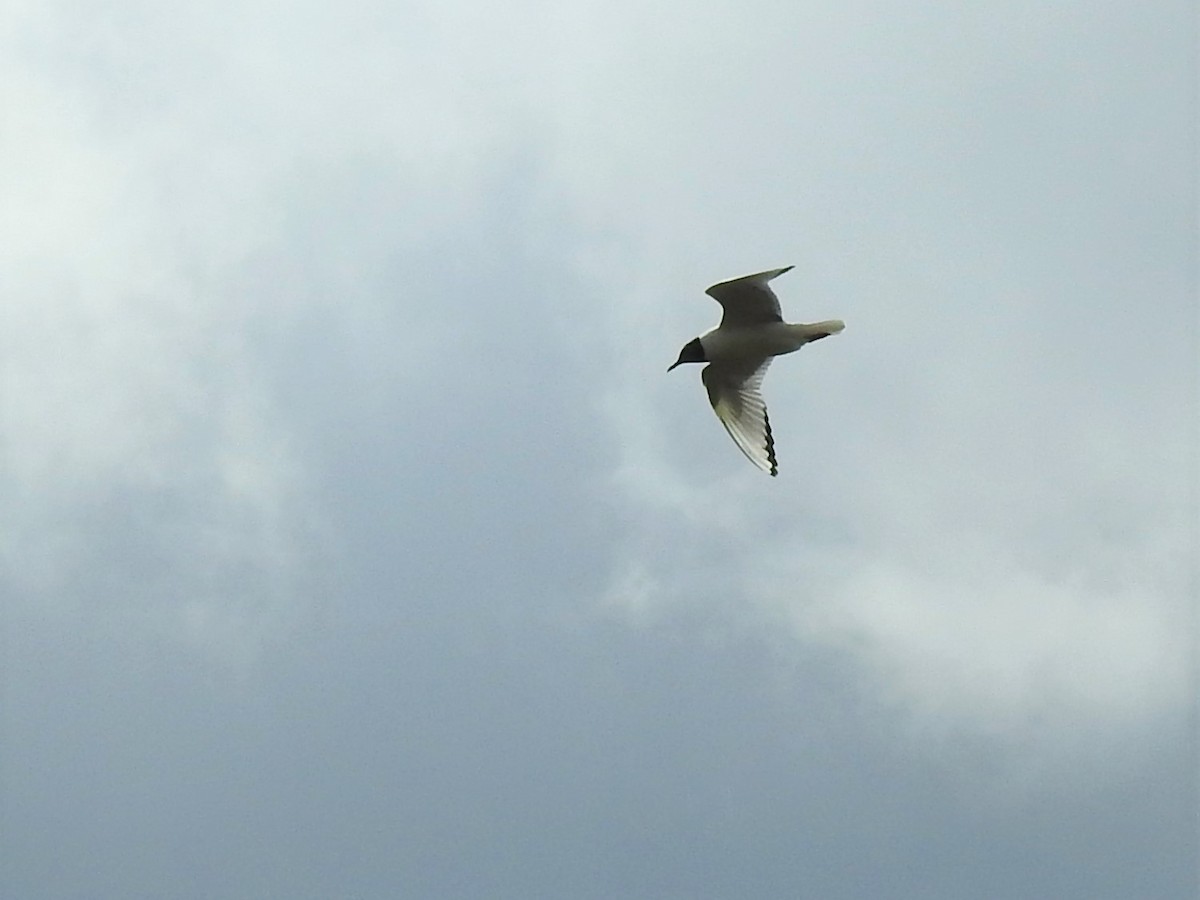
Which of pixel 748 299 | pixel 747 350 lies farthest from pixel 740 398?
pixel 748 299

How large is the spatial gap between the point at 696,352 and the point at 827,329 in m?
A: 1.70

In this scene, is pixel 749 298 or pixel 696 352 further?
pixel 696 352

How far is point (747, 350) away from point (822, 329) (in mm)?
966

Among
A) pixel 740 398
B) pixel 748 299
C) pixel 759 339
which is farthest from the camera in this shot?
pixel 740 398

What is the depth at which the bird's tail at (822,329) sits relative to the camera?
14.7 meters

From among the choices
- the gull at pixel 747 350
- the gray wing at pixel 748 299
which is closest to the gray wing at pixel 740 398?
the gull at pixel 747 350

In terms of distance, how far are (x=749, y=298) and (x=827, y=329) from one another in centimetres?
104

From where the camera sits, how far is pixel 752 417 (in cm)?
1549

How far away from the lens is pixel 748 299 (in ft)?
47.5

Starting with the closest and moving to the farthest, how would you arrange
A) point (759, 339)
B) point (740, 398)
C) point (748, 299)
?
1. point (748, 299)
2. point (759, 339)
3. point (740, 398)

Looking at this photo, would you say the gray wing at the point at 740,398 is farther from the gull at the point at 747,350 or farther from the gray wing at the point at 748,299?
the gray wing at the point at 748,299

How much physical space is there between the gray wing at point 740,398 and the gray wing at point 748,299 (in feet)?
2.32

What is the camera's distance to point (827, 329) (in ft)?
48.2

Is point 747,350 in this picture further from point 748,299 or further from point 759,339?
point 748,299
